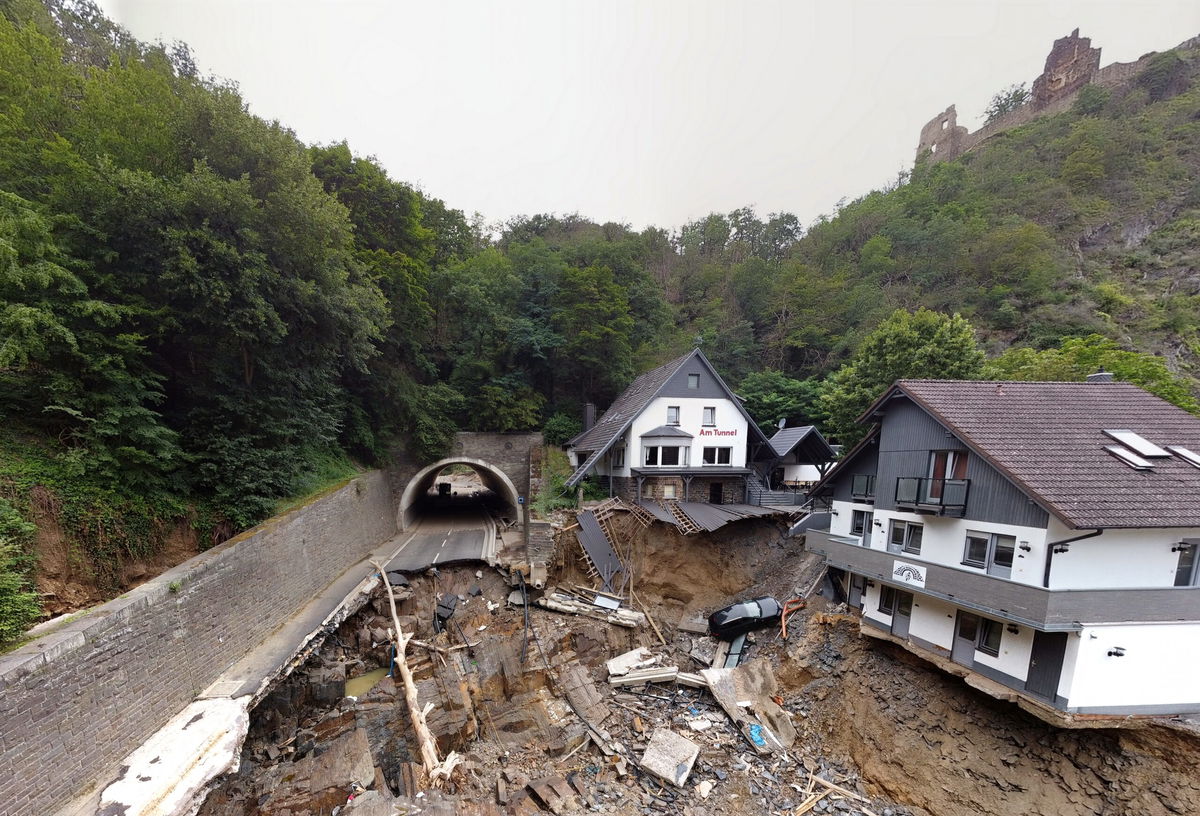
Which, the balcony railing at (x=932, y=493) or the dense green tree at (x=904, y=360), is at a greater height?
the dense green tree at (x=904, y=360)

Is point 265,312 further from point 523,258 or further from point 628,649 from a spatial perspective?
point 523,258

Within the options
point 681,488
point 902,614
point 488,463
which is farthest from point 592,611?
point 488,463

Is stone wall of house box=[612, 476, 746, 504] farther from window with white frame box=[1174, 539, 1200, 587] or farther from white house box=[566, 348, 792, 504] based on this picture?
Answer: window with white frame box=[1174, 539, 1200, 587]

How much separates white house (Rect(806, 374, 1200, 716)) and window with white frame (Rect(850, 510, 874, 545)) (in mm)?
600

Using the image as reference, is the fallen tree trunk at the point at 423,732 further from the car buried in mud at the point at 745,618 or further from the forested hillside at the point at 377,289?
the car buried in mud at the point at 745,618

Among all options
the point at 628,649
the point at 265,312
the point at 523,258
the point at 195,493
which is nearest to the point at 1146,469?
the point at 628,649

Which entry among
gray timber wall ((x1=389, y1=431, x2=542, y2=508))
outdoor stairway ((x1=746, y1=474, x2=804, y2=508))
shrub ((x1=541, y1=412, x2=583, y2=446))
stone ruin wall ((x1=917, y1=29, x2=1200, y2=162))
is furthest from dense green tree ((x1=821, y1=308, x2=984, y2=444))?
stone ruin wall ((x1=917, y1=29, x2=1200, y2=162))

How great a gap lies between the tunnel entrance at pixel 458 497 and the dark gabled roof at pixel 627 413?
5300 mm

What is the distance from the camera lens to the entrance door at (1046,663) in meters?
8.00

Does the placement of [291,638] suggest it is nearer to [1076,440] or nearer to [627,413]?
[627,413]

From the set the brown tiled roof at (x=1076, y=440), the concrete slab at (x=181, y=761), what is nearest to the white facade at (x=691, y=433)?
the brown tiled roof at (x=1076, y=440)

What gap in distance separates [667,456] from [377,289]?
14.2 m

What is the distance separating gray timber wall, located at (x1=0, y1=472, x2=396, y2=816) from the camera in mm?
5801

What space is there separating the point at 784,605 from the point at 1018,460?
8.26 metres
